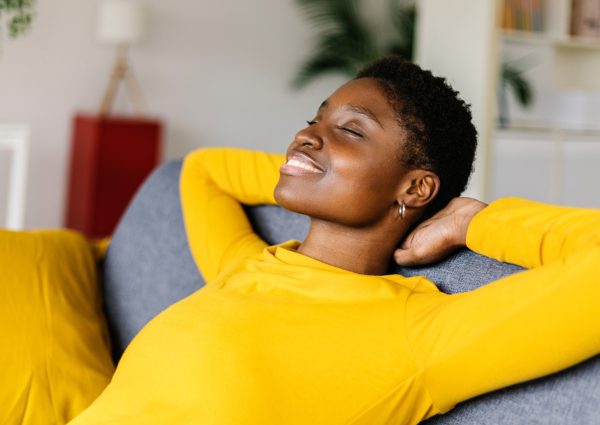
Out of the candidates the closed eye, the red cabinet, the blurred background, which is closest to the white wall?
the blurred background

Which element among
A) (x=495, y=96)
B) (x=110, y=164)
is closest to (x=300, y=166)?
(x=495, y=96)

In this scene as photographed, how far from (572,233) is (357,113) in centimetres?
42

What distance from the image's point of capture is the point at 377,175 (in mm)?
1467

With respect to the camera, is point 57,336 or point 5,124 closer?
point 57,336

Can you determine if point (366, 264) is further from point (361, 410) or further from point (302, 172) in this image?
point (361, 410)

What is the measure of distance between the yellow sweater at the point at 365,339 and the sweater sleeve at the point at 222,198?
33 centimetres

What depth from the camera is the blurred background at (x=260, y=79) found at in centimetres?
506

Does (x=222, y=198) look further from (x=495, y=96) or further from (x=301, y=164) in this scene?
(x=495, y=96)

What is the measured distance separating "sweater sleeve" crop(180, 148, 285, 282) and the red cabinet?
323 cm

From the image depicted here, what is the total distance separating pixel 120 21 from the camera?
5.26m

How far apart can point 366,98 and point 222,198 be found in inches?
21.4

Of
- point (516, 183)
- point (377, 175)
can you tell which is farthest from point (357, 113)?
point (516, 183)

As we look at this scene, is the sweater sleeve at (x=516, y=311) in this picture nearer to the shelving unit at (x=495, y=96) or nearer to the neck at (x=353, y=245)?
the neck at (x=353, y=245)

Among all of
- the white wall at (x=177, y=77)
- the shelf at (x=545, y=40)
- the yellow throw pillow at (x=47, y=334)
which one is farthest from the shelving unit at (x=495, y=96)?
the yellow throw pillow at (x=47, y=334)
